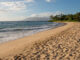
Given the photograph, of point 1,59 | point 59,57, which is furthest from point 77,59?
point 1,59

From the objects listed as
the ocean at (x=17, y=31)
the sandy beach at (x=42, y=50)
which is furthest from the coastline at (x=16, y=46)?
the ocean at (x=17, y=31)

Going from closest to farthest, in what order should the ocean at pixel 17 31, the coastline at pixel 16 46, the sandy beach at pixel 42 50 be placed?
the sandy beach at pixel 42 50
the coastline at pixel 16 46
the ocean at pixel 17 31

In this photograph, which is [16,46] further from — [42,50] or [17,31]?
[17,31]

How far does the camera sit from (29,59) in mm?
3934

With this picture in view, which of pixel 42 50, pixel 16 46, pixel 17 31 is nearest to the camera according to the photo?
pixel 42 50

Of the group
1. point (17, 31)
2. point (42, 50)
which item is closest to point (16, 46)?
point (42, 50)

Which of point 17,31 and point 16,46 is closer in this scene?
point 16,46

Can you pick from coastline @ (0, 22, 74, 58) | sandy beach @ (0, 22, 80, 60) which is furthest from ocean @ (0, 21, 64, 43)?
sandy beach @ (0, 22, 80, 60)

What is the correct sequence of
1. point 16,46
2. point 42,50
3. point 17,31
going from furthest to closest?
point 17,31
point 16,46
point 42,50

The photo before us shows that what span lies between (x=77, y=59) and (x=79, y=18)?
93306mm

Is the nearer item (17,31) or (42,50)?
(42,50)

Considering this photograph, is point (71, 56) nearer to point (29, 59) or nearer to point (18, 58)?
point (29, 59)

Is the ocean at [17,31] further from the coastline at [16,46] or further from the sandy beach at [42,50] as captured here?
the sandy beach at [42,50]

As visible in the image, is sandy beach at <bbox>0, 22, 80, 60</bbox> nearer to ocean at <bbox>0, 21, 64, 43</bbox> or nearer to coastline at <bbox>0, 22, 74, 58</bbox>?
coastline at <bbox>0, 22, 74, 58</bbox>
